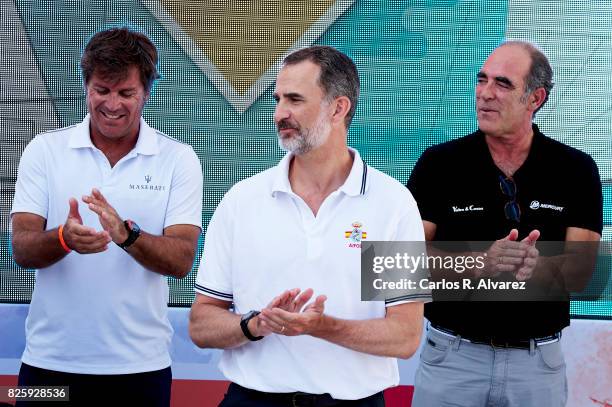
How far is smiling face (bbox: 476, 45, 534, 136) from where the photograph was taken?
301 centimetres

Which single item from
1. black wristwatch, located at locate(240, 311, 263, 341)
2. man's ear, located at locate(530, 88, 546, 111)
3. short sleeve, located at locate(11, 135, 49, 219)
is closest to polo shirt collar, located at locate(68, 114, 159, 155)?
short sleeve, located at locate(11, 135, 49, 219)

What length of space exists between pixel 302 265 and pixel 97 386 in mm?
866

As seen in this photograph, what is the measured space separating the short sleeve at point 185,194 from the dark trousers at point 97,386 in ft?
1.66

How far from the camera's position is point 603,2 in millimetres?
3539

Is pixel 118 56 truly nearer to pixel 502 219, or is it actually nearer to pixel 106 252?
pixel 106 252

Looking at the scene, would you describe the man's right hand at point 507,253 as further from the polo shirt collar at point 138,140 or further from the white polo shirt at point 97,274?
the polo shirt collar at point 138,140

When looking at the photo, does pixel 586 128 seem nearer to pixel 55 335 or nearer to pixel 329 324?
pixel 329 324

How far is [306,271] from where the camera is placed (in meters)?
2.28

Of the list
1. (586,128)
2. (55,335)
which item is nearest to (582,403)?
(586,128)

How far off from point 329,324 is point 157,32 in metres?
1.90

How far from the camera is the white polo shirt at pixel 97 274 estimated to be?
2.71 m

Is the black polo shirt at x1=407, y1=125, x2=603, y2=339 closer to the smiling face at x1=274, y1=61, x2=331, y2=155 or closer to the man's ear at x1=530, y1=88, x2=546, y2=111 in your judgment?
the man's ear at x1=530, y1=88, x2=546, y2=111

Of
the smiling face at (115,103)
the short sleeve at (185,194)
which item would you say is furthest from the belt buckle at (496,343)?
the smiling face at (115,103)

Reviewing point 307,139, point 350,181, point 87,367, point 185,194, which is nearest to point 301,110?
point 307,139
